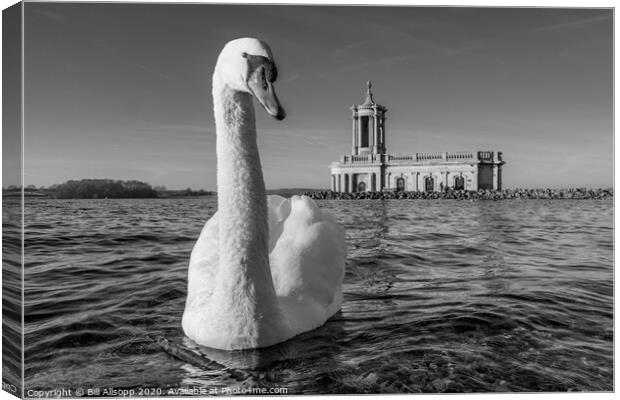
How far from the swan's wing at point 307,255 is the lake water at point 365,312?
0.35 metres

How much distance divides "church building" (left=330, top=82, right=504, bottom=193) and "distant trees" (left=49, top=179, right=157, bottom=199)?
2196 mm

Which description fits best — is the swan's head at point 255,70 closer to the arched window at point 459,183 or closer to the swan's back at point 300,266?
the swan's back at point 300,266

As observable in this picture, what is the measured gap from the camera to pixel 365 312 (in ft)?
18.2

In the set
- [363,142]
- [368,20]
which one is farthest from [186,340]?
[363,142]

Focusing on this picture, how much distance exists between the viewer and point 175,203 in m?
6.49

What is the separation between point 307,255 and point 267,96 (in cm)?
226

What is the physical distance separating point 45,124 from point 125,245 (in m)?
2.95

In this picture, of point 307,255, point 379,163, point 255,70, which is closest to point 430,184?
point 379,163

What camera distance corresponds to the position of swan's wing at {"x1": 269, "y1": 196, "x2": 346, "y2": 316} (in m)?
4.96

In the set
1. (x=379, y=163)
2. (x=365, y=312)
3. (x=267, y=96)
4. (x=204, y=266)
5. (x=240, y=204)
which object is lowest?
(x=365, y=312)

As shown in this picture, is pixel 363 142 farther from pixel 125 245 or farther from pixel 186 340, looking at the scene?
pixel 186 340

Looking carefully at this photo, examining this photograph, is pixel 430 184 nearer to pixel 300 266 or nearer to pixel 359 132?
pixel 359 132

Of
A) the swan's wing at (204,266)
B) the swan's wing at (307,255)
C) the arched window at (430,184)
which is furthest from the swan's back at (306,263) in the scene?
the arched window at (430,184)

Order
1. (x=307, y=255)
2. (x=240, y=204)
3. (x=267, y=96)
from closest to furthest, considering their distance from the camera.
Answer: (x=267, y=96), (x=240, y=204), (x=307, y=255)
